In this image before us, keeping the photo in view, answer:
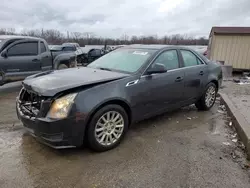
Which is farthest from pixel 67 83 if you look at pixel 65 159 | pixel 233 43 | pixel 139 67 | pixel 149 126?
pixel 233 43

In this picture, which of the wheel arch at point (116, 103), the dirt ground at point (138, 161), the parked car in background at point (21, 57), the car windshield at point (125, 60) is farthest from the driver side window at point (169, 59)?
the parked car in background at point (21, 57)

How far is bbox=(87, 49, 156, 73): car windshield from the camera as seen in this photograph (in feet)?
13.0

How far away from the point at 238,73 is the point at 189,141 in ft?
35.5

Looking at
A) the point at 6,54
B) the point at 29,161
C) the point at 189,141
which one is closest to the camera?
the point at 29,161

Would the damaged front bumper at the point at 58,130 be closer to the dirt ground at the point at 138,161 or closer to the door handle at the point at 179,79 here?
the dirt ground at the point at 138,161

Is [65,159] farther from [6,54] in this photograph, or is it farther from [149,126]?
[6,54]

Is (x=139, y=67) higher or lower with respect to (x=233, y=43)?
lower

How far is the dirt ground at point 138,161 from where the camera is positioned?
269cm

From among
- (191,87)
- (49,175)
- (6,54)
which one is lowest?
(49,175)

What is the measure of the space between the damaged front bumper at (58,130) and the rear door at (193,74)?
2.60 m

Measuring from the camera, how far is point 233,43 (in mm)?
12500

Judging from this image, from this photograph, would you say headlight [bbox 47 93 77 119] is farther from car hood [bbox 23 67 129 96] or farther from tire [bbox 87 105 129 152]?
tire [bbox 87 105 129 152]

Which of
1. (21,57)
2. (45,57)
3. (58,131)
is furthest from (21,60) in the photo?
(58,131)

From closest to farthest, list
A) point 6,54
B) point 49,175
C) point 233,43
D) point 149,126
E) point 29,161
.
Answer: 1. point 49,175
2. point 29,161
3. point 149,126
4. point 6,54
5. point 233,43
